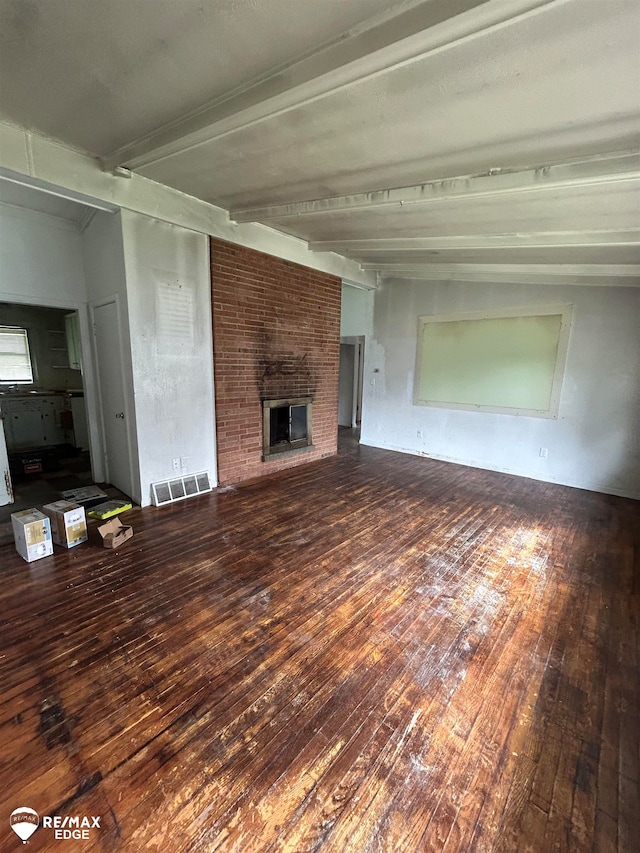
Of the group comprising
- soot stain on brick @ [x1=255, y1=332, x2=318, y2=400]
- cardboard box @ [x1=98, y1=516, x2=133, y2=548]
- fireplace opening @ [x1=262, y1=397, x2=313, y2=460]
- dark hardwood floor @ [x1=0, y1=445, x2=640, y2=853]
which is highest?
soot stain on brick @ [x1=255, y1=332, x2=318, y2=400]

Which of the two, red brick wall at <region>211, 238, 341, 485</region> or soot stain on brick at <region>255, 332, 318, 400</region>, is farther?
soot stain on brick at <region>255, 332, 318, 400</region>

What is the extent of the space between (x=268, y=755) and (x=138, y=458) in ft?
9.55

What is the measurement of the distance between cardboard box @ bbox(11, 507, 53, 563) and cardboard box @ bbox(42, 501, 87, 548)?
0.11 metres

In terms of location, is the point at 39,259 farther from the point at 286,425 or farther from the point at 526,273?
the point at 526,273

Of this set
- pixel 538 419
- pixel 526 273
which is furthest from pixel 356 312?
pixel 538 419

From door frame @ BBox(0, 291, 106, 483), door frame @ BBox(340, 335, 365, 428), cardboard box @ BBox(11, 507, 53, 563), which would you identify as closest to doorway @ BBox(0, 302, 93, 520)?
door frame @ BBox(0, 291, 106, 483)

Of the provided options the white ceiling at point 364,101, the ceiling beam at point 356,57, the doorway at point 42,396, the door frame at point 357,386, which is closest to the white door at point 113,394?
the doorway at point 42,396

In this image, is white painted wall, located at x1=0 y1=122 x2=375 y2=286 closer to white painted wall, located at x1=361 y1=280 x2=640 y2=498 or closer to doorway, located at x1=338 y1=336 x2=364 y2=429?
white painted wall, located at x1=361 y1=280 x2=640 y2=498

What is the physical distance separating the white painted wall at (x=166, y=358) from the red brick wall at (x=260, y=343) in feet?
0.52

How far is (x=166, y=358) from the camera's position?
12.0 feet

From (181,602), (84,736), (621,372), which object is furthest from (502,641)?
(621,372)

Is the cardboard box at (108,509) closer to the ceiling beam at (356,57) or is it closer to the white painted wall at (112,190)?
the white painted wall at (112,190)

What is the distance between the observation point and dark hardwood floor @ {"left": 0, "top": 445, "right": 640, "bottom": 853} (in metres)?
1.22

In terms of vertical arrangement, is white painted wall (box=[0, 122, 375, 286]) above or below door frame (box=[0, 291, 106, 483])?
above
